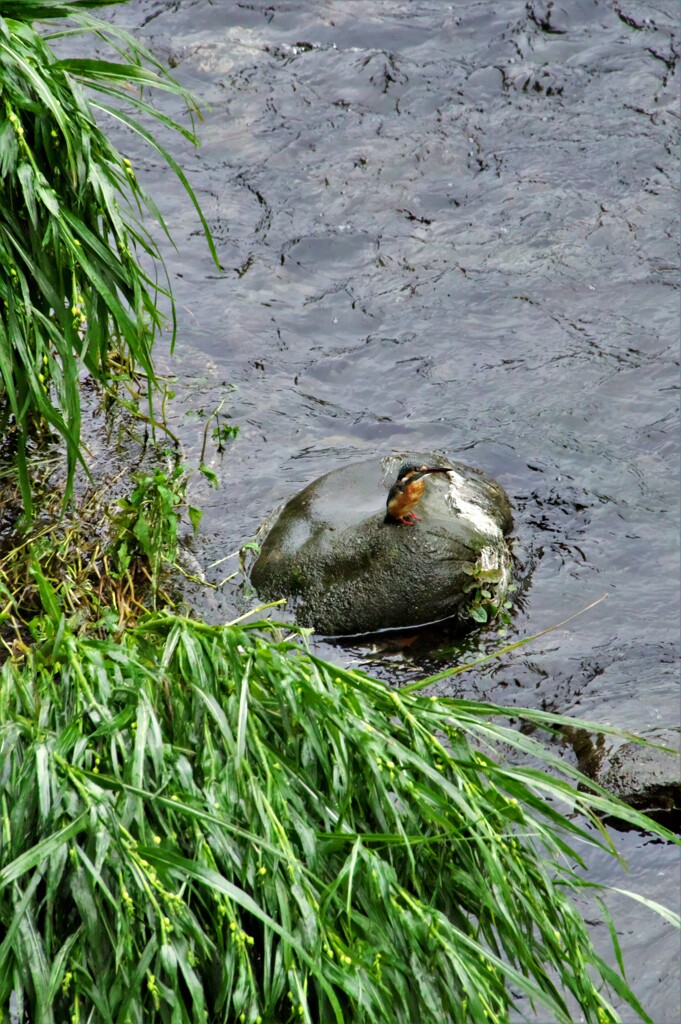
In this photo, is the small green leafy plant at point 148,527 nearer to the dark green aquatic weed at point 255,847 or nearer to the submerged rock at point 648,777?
the dark green aquatic weed at point 255,847

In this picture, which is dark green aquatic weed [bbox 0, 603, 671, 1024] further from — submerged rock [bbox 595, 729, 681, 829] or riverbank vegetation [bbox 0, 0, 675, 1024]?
submerged rock [bbox 595, 729, 681, 829]

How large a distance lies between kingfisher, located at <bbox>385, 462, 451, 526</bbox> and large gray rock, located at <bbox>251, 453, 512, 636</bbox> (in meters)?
0.05

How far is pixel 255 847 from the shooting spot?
104 inches

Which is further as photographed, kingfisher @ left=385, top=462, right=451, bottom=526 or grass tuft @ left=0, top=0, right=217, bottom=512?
kingfisher @ left=385, top=462, right=451, bottom=526

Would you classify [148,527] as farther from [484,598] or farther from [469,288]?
[469,288]

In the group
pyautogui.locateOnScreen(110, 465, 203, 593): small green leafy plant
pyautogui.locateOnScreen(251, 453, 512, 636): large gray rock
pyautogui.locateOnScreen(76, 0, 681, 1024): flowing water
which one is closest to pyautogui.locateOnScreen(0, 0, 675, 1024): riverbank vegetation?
pyautogui.locateOnScreen(110, 465, 203, 593): small green leafy plant

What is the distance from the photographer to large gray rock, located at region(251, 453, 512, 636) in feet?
18.2

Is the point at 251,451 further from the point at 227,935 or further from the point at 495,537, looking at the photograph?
the point at 227,935

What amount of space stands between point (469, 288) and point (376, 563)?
266cm

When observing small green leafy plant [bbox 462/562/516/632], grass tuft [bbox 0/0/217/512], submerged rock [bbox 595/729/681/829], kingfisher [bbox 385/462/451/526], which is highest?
grass tuft [bbox 0/0/217/512]

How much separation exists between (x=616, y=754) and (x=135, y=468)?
2.62 metres

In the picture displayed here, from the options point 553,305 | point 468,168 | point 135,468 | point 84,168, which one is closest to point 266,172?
point 468,168

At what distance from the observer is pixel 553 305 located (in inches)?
294

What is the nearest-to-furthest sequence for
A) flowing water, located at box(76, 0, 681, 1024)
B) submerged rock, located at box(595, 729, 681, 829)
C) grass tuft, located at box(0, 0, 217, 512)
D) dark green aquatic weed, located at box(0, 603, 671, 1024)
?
dark green aquatic weed, located at box(0, 603, 671, 1024)
grass tuft, located at box(0, 0, 217, 512)
submerged rock, located at box(595, 729, 681, 829)
flowing water, located at box(76, 0, 681, 1024)
